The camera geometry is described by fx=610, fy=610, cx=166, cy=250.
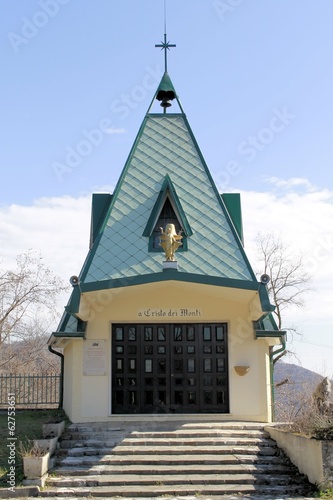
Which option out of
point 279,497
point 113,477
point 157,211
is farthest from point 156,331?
point 279,497

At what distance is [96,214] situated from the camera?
59.8 ft

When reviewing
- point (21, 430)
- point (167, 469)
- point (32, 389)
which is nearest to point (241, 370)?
point (167, 469)

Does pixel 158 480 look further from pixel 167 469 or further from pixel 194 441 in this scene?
pixel 194 441

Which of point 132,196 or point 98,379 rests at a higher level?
point 132,196

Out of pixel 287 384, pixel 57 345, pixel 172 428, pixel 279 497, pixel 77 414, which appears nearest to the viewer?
pixel 279 497

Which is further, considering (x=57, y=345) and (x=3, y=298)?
(x=3, y=298)

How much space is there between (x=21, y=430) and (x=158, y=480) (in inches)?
178

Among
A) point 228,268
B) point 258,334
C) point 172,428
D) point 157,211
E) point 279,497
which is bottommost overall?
point 279,497

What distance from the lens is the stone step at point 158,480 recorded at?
1059cm

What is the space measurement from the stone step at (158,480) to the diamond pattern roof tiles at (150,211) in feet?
15.1

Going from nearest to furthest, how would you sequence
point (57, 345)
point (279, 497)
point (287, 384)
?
point (279, 497) < point (57, 345) < point (287, 384)

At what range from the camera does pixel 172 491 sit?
10273 mm

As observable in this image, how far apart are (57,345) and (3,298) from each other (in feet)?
44.2

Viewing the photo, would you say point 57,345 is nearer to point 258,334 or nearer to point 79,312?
point 79,312
